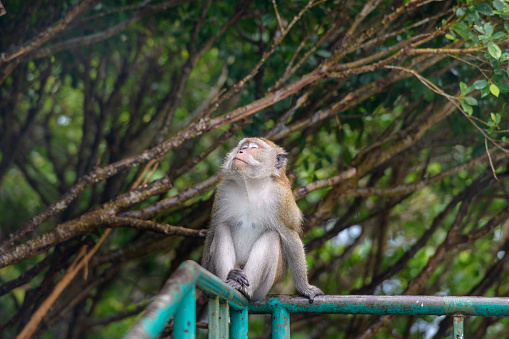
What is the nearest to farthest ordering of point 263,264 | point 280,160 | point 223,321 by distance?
point 223,321 → point 263,264 → point 280,160

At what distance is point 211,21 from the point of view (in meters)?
5.06

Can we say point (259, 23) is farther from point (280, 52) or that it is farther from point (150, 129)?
point (150, 129)

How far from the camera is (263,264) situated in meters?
3.35

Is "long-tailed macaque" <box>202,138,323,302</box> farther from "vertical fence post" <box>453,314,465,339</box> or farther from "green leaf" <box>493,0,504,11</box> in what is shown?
"green leaf" <box>493,0,504,11</box>

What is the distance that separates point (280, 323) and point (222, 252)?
0.84 m

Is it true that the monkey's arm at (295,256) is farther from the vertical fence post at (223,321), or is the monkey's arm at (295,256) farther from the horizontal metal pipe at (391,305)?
the vertical fence post at (223,321)

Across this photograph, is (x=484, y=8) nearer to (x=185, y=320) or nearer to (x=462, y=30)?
(x=462, y=30)

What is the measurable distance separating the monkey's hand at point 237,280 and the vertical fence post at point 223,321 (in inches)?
32.0

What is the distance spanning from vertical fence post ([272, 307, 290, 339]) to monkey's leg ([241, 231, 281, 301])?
43cm

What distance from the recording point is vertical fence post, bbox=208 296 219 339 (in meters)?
2.07

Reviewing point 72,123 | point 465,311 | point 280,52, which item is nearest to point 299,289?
point 465,311

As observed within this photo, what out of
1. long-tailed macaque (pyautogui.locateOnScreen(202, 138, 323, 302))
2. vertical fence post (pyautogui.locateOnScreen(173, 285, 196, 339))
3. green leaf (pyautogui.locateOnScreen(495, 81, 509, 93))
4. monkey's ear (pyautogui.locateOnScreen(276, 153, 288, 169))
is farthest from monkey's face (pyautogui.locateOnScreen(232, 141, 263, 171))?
vertical fence post (pyautogui.locateOnScreen(173, 285, 196, 339))

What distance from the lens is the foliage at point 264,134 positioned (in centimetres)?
384

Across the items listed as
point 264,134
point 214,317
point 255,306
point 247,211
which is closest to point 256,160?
point 247,211
